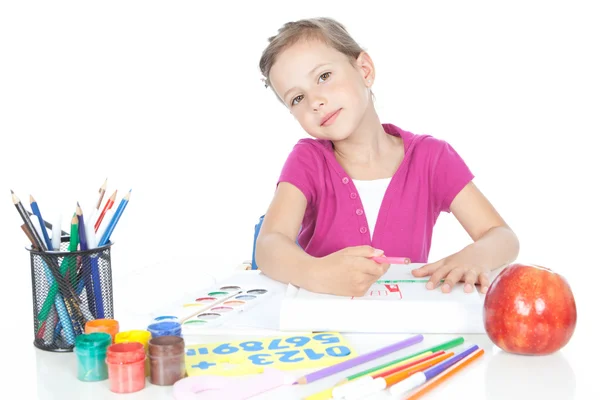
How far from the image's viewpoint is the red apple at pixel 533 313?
2.83 feet

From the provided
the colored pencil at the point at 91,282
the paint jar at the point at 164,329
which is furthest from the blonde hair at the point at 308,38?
the paint jar at the point at 164,329

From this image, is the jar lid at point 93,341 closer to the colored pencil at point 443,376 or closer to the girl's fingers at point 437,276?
the colored pencil at point 443,376

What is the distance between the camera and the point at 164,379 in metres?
0.81

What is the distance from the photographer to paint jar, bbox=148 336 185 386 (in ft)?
2.63

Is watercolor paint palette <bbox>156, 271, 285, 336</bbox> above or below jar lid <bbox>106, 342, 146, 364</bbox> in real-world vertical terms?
below

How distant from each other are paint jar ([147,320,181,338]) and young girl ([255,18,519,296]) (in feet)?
1.56

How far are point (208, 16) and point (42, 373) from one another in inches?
75.4

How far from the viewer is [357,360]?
0.85 m

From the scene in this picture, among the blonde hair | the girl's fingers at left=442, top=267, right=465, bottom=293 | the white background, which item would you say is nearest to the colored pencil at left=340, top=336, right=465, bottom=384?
the girl's fingers at left=442, top=267, right=465, bottom=293

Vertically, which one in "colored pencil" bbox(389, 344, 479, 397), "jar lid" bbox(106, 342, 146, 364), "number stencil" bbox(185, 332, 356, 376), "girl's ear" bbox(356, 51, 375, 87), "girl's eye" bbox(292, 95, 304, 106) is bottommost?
"colored pencil" bbox(389, 344, 479, 397)

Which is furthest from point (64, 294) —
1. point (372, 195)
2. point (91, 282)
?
point (372, 195)

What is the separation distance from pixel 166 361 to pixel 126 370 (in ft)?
0.14

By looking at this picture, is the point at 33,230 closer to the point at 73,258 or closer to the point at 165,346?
the point at 73,258

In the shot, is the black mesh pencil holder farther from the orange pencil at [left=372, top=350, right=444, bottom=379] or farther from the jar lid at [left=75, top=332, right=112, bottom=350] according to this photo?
the orange pencil at [left=372, top=350, right=444, bottom=379]
